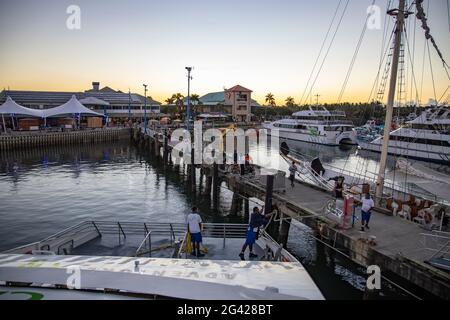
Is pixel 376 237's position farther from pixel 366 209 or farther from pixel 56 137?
pixel 56 137

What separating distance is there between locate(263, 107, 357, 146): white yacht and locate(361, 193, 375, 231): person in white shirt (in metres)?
57.0

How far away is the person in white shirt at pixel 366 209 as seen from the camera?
11.9 meters

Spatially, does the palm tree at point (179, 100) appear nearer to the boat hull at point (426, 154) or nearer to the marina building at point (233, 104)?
the marina building at point (233, 104)

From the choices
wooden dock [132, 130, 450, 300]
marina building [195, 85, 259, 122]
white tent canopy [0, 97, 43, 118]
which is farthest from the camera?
marina building [195, 85, 259, 122]

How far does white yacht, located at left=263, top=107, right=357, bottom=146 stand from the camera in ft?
→ 219

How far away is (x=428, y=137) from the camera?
49.5m

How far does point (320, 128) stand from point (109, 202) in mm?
53139

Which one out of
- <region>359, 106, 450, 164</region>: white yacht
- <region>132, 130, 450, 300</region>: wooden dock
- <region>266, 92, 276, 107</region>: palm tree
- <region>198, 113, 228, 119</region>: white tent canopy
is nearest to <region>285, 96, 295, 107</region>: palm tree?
<region>266, 92, 276, 107</region>: palm tree

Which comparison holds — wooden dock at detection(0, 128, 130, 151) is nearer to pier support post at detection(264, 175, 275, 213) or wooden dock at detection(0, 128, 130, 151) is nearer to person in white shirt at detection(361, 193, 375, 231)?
pier support post at detection(264, 175, 275, 213)

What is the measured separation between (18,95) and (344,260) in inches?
3467

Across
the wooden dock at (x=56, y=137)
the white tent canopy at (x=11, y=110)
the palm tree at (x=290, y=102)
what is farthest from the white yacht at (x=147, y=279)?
the palm tree at (x=290, y=102)

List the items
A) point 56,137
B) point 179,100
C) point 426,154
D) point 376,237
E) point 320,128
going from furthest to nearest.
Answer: point 179,100, point 320,128, point 56,137, point 426,154, point 376,237

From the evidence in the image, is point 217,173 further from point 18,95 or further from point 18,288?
point 18,95

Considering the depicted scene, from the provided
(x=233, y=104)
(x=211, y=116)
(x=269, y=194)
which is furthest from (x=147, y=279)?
(x=233, y=104)
